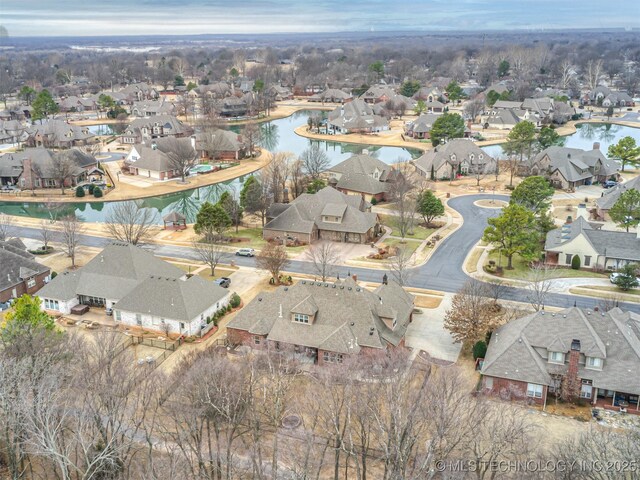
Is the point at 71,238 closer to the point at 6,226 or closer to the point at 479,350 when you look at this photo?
the point at 6,226

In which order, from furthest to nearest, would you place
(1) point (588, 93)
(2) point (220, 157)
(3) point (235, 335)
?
(1) point (588, 93) → (2) point (220, 157) → (3) point (235, 335)

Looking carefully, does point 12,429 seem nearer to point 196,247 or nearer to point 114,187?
point 196,247

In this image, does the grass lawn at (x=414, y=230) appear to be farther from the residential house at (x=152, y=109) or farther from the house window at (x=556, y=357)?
the residential house at (x=152, y=109)

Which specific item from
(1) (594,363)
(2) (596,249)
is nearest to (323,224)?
(2) (596,249)

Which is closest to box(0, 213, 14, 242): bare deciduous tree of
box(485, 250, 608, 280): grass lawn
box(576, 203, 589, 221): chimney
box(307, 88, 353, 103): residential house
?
box(485, 250, 608, 280): grass lawn

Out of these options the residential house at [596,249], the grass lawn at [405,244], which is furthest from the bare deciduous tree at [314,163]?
the residential house at [596,249]

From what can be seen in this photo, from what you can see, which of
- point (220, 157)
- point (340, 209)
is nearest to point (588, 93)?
point (220, 157)

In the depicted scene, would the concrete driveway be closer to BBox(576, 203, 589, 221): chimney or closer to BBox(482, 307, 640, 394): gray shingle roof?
BBox(482, 307, 640, 394): gray shingle roof
